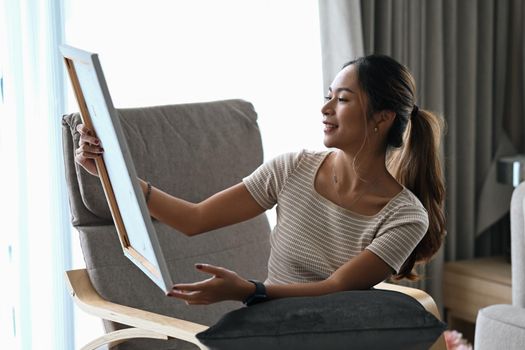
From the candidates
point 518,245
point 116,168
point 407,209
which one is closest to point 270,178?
point 407,209

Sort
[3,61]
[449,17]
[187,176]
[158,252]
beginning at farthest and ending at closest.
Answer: [449,17], [3,61], [187,176], [158,252]

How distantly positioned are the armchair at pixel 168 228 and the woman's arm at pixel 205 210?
23 centimetres

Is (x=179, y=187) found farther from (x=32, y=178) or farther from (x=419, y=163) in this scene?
(x=419, y=163)

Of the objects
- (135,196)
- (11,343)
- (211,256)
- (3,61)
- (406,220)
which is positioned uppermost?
(3,61)

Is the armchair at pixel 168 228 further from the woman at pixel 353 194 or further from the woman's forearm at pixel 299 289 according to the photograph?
the woman's forearm at pixel 299 289

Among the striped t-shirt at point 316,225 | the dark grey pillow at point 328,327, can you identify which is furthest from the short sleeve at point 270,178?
the dark grey pillow at point 328,327

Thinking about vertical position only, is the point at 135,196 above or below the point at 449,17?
below

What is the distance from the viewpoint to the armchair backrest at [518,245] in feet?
9.08

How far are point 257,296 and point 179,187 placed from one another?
0.86 meters

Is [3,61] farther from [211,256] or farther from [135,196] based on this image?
[135,196]

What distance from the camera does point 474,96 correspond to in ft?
12.6

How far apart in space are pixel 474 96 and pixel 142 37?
4.85 ft

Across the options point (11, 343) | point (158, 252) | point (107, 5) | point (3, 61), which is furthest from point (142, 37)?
point (158, 252)

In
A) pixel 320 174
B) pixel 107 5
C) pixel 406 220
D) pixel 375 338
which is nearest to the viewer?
pixel 375 338
